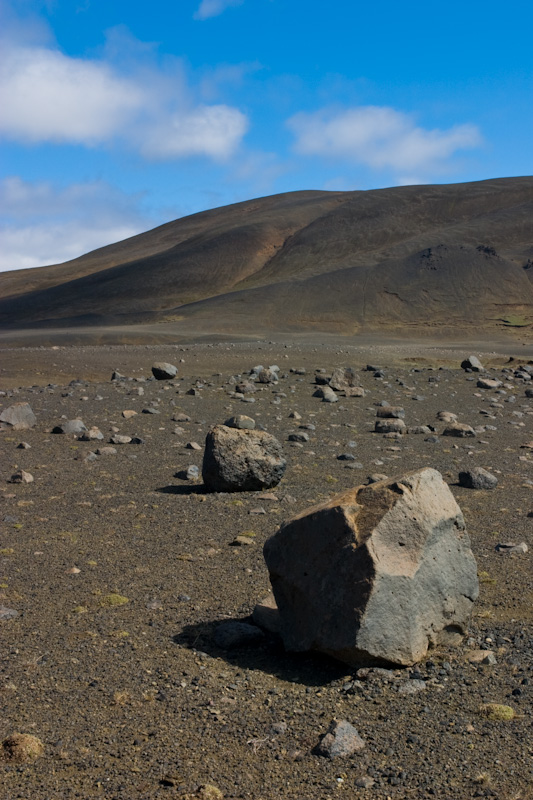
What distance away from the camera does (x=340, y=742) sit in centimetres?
304

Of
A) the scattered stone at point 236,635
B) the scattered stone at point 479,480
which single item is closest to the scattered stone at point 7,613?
the scattered stone at point 236,635

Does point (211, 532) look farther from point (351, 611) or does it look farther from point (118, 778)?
point (118, 778)

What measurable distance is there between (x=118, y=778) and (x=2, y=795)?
16.7 inches

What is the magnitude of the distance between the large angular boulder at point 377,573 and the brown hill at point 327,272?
39.2 metres

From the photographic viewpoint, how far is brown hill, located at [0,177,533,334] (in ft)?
165

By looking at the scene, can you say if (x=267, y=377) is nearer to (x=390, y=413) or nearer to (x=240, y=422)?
(x=390, y=413)

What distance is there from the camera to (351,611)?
359 cm

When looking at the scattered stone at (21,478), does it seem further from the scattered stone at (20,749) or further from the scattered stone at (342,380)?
the scattered stone at (342,380)

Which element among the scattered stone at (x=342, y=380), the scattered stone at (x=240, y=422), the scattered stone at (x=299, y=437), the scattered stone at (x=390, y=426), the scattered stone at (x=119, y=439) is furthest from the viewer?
the scattered stone at (x=342, y=380)

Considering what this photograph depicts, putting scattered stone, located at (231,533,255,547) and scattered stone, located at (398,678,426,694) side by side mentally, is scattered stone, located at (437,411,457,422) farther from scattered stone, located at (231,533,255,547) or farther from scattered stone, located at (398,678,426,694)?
scattered stone, located at (398,678,426,694)

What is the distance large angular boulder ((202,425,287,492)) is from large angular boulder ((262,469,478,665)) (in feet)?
9.43

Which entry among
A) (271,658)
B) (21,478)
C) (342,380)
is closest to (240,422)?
(21,478)

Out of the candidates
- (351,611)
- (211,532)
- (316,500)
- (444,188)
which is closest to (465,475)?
(316,500)

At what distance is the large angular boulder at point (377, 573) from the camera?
11.8 feet
